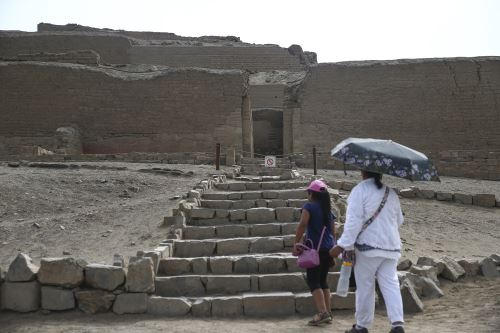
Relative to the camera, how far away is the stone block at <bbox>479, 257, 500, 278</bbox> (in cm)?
816

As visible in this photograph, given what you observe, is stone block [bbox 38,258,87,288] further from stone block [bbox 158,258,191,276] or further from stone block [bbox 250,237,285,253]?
stone block [bbox 250,237,285,253]

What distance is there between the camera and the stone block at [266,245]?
326 inches

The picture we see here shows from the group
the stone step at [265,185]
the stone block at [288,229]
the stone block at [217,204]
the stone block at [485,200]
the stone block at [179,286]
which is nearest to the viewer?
the stone block at [179,286]

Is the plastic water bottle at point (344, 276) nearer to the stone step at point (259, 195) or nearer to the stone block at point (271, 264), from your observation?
the stone block at point (271, 264)

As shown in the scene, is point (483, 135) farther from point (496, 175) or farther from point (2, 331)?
point (2, 331)

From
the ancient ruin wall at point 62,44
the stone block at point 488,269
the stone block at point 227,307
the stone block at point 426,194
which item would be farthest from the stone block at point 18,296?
the ancient ruin wall at point 62,44

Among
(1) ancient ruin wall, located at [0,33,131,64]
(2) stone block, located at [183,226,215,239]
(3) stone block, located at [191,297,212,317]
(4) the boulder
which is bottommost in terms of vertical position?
(3) stone block, located at [191,297,212,317]

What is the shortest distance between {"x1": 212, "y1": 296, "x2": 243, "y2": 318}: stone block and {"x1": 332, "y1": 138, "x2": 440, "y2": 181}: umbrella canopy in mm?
2344

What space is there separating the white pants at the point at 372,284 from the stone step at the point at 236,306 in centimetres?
154

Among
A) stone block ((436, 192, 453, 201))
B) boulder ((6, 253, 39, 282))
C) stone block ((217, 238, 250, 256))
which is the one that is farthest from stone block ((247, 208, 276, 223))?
stone block ((436, 192, 453, 201))

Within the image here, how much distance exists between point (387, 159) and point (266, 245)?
3516mm

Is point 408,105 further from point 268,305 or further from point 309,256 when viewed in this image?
point 309,256

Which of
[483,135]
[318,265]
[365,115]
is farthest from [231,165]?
[318,265]

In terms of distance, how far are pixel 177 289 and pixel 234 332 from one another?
143cm
